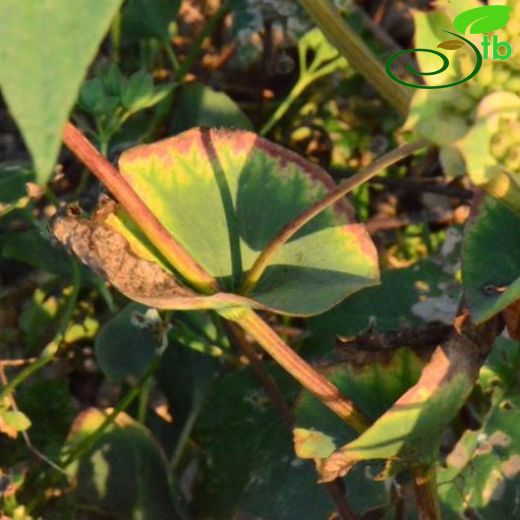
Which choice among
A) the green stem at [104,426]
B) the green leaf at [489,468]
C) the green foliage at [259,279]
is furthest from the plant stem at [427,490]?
the green stem at [104,426]

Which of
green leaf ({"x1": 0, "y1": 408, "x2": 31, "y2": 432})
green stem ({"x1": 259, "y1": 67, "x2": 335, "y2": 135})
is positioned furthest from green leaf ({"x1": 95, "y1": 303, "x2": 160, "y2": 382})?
green stem ({"x1": 259, "y1": 67, "x2": 335, "y2": 135})

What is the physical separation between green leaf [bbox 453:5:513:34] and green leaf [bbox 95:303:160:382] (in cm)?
44

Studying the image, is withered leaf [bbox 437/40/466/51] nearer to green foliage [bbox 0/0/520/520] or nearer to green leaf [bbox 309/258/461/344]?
green foliage [bbox 0/0/520/520]

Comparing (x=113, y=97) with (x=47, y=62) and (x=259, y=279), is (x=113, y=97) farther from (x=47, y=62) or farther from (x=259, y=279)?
(x=47, y=62)

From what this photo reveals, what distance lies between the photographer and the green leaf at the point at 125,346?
1000 mm

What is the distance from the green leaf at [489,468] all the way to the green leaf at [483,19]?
1.39ft

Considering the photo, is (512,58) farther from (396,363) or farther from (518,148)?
(396,363)

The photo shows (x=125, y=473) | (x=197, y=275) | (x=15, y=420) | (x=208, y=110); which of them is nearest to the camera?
(x=197, y=275)

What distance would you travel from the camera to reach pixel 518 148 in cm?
59

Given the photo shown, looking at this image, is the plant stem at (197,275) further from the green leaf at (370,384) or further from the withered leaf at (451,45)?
the withered leaf at (451,45)

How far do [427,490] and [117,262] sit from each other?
29 centimetres

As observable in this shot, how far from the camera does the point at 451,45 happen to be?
645 millimetres

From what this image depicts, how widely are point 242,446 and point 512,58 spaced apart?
55cm

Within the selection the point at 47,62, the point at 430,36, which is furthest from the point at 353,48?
the point at 47,62
